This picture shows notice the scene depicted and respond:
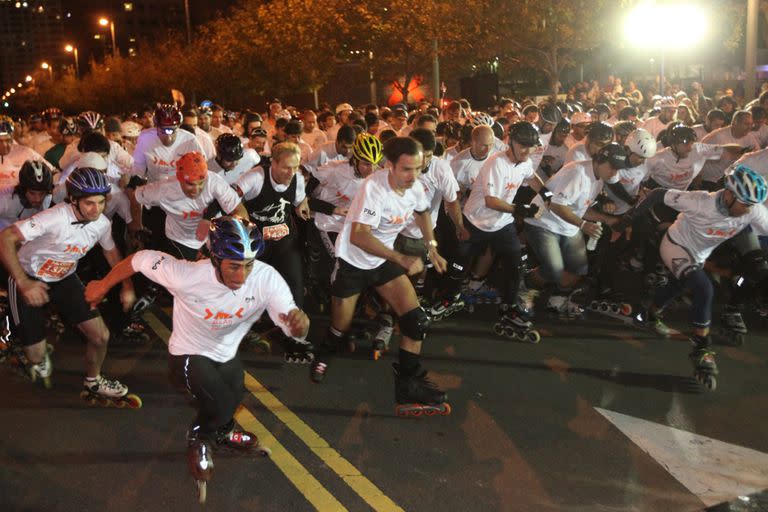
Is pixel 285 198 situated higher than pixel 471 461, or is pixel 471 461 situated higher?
pixel 285 198

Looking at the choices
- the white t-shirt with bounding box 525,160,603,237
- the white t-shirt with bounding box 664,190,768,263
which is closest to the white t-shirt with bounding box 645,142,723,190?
the white t-shirt with bounding box 525,160,603,237

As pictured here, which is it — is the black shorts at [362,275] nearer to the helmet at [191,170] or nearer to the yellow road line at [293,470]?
the yellow road line at [293,470]

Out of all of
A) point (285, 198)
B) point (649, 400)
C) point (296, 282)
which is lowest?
point (649, 400)

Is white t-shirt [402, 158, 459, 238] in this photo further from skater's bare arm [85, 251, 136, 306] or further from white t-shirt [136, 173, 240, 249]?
skater's bare arm [85, 251, 136, 306]

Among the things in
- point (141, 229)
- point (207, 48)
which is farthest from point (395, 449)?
point (207, 48)

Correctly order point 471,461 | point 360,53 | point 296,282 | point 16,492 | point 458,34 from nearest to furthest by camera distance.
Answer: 1. point 16,492
2. point 471,461
3. point 296,282
4. point 458,34
5. point 360,53

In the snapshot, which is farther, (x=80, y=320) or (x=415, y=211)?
(x=415, y=211)

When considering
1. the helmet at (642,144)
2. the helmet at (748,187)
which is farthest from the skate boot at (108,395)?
the helmet at (642,144)

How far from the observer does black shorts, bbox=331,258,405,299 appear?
6051 mm

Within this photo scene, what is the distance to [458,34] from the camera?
21250 mm

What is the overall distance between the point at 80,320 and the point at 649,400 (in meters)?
4.30

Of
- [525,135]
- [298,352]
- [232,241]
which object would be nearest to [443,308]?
[298,352]

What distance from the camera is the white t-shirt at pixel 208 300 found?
4547 millimetres

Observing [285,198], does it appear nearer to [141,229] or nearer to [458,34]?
[141,229]
